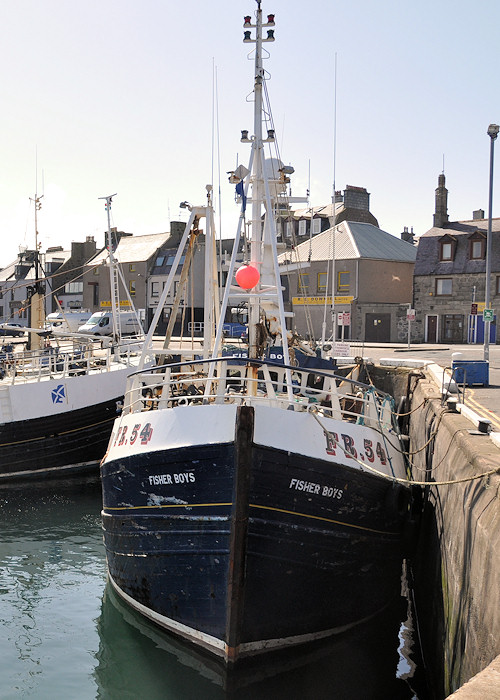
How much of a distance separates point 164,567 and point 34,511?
7.75 metres

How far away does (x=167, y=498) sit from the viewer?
8.62 meters

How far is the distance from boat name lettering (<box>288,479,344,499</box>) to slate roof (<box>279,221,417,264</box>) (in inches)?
1489

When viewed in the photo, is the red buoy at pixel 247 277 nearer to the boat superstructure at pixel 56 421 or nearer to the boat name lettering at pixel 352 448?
the boat name lettering at pixel 352 448

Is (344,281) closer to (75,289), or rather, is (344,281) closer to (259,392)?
(75,289)

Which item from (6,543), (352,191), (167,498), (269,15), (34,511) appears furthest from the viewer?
(352,191)

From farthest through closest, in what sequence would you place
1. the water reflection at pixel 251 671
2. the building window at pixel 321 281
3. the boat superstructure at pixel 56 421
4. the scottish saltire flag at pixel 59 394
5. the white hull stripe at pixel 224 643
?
1. the building window at pixel 321 281
2. the scottish saltire flag at pixel 59 394
3. the boat superstructure at pixel 56 421
4. the white hull stripe at pixel 224 643
5. the water reflection at pixel 251 671

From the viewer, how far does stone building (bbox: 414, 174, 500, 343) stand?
4269cm

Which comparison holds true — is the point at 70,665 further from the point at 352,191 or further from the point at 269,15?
the point at 352,191

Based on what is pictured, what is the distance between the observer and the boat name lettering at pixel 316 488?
8.25 m

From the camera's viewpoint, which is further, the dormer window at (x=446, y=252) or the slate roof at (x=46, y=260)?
the slate roof at (x=46, y=260)

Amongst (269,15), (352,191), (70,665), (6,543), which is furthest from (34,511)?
(352,191)

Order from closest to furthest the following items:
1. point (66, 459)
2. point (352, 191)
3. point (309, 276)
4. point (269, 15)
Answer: point (269, 15)
point (66, 459)
point (309, 276)
point (352, 191)

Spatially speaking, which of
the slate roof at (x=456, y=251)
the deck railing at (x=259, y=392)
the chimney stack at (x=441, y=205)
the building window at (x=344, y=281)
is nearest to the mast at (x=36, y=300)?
the deck railing at (x=259, y=392)

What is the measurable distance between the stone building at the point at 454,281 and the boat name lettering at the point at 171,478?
3647 cm
